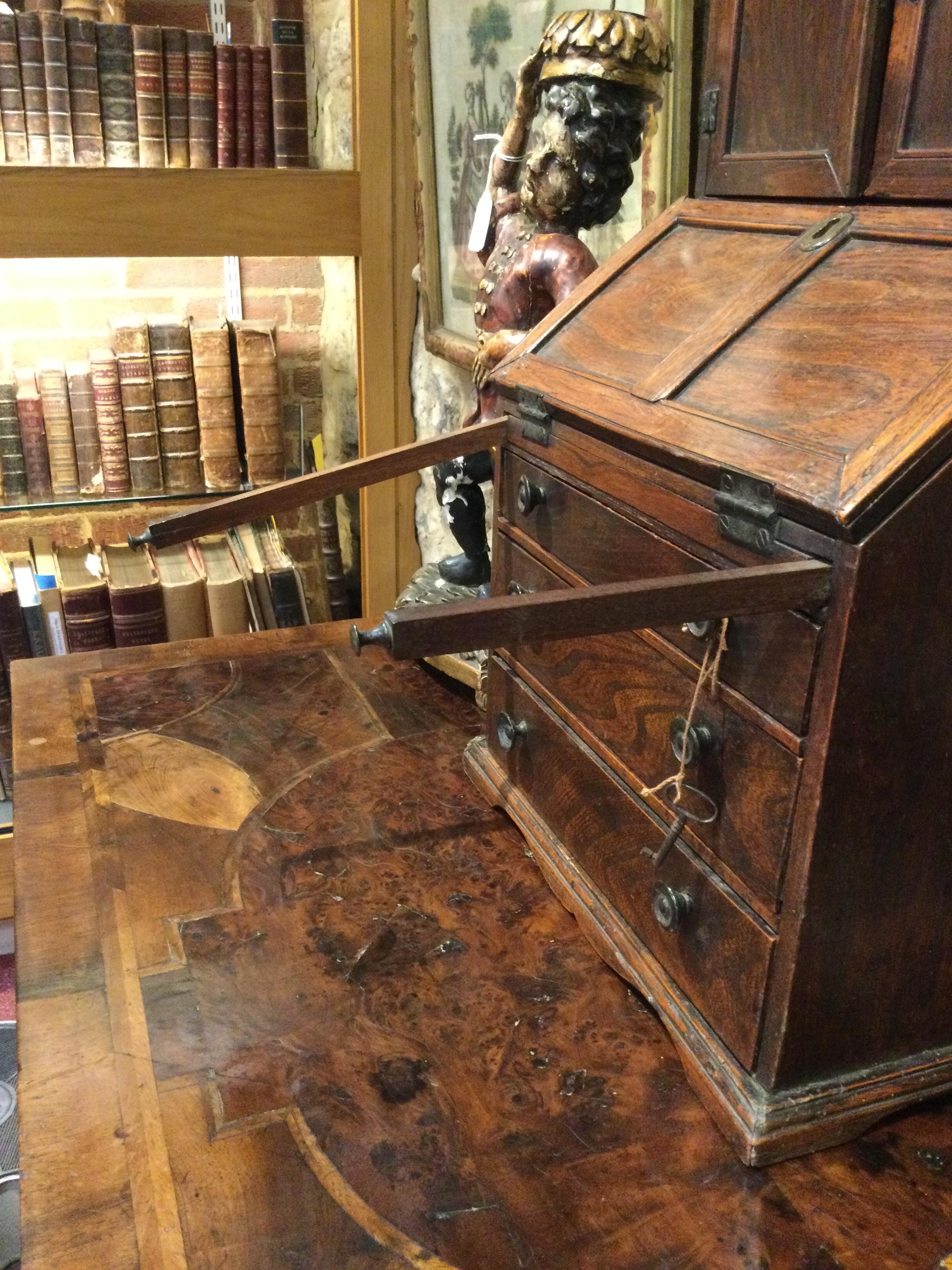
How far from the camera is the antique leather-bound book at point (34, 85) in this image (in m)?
1.92

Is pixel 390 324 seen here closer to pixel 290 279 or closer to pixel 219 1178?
pixel 290 279

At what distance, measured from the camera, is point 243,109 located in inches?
81.7

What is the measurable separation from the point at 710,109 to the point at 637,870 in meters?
0.73

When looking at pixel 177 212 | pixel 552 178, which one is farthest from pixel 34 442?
pixel 552 178

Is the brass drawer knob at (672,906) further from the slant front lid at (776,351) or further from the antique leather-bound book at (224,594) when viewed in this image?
the antique leather-bound book at (224,594)

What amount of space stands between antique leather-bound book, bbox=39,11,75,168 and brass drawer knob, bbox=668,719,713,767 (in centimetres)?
166

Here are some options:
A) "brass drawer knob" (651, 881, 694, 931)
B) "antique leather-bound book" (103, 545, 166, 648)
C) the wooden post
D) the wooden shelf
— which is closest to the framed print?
the wooden post

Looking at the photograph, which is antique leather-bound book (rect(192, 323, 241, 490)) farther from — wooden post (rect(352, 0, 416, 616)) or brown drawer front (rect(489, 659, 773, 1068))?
brown drawer front (rect(489, 659, 773, 1068))

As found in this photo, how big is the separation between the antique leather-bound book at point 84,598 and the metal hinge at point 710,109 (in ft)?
5.40

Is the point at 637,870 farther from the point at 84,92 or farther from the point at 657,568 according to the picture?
the point at 84,92

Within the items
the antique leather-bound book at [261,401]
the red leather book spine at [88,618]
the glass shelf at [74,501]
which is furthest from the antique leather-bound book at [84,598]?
the antique leather-bound book at [261,401]

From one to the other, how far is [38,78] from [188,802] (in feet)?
4.83

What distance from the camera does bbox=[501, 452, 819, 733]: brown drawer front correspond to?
73 centimetres

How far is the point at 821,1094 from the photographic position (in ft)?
2.69
